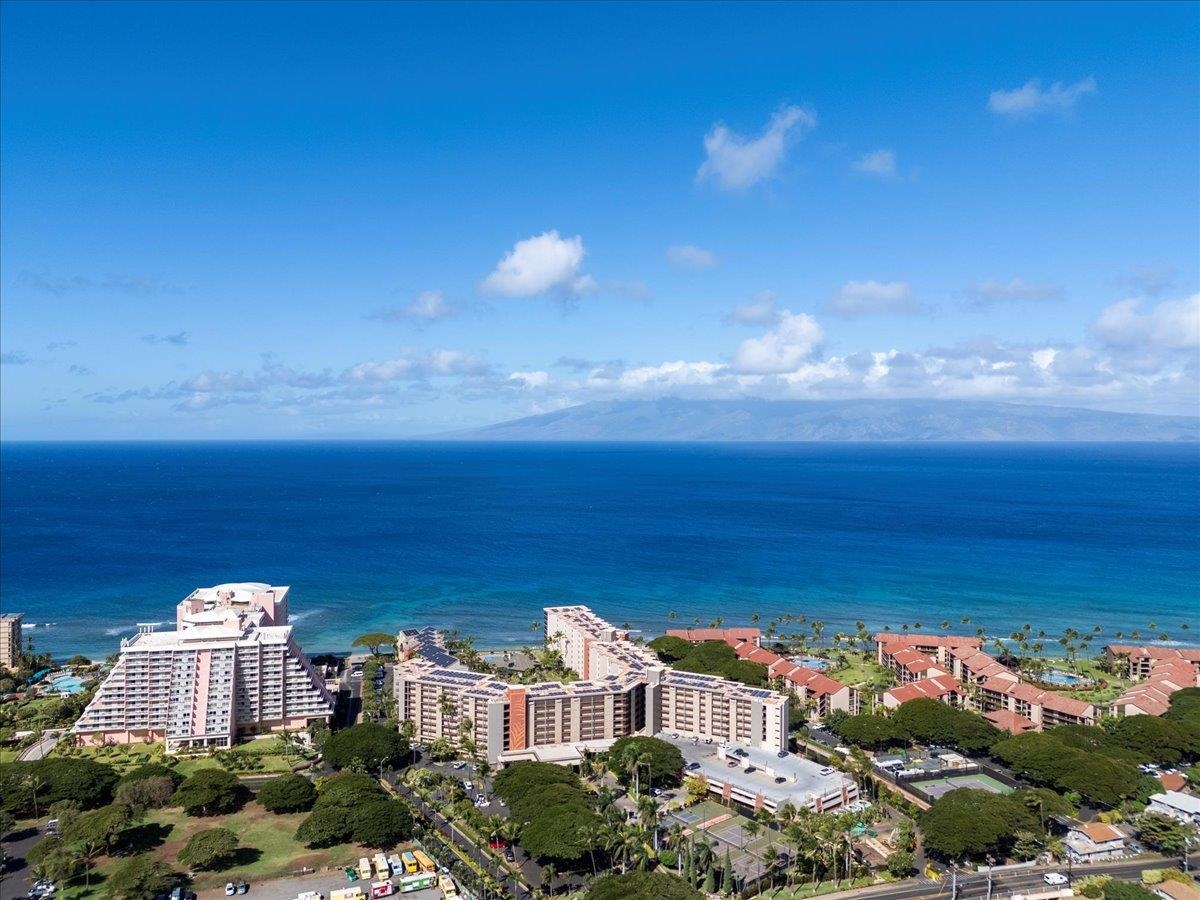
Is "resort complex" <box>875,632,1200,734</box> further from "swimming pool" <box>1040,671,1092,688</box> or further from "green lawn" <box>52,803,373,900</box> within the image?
"green lawn" <box>52,803,373,900</box>

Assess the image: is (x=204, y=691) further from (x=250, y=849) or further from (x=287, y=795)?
(x=250, y=849)

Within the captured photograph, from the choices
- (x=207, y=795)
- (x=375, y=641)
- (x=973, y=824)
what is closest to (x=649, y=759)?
(x=973, y=824)

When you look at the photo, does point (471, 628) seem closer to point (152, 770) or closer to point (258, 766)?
point (258, 766)

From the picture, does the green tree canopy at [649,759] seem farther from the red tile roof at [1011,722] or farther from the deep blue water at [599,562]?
the deep blue water at [599,562]

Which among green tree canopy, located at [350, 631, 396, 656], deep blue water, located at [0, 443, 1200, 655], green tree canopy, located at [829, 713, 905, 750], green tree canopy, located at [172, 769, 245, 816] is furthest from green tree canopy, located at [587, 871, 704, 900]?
deep blue water, located at [0, 443, 1200, 655]

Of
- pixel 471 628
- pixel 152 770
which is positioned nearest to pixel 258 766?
pixel 152 770

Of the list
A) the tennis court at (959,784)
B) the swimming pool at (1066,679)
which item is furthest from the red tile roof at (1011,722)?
the swimming pool at (1066,679)

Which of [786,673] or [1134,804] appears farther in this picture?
[786,673]
